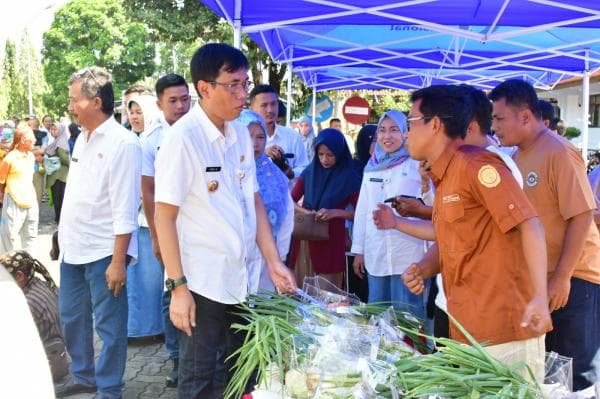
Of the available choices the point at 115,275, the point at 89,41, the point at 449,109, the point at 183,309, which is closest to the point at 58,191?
the point at 115,275

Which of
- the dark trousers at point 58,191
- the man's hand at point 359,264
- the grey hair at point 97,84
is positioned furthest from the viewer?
the dark trousers at point 58,191

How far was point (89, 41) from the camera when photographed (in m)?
55.4

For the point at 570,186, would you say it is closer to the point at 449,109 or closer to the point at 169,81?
the point at 449,109

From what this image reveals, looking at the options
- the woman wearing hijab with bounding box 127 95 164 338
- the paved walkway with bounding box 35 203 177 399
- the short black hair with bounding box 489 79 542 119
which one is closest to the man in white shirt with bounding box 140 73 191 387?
the paved walkway with bounding box 35 203 177 399

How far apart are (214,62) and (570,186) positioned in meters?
1.78

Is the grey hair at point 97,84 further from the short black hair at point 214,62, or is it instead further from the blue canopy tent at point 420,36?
the blue canopy tent at point 420,36

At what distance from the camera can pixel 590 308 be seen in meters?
3.20

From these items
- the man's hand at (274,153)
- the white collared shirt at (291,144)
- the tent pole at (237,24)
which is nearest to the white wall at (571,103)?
the white collared shirt at (291,144)

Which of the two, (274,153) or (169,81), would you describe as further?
(274,153)

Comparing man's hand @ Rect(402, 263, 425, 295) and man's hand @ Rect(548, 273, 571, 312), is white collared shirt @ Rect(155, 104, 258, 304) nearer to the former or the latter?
man's hand @ Rect(402, 263, 425, 295)

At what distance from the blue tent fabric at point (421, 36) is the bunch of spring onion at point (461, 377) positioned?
3873 mm

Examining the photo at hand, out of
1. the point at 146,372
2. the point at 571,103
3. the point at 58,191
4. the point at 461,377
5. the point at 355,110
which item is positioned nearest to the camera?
the point at 461,377

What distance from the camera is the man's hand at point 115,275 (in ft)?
11.4

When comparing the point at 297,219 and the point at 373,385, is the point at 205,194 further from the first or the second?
the point at 297,219
